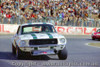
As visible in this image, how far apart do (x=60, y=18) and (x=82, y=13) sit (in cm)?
340

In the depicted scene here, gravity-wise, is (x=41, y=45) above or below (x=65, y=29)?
above

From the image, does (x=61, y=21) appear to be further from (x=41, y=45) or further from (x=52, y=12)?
(x=41, y=45)

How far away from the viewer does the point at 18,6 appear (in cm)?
3098

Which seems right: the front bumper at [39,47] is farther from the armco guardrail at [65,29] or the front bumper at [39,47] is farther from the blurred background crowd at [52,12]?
the armco guardrail at [65,29]

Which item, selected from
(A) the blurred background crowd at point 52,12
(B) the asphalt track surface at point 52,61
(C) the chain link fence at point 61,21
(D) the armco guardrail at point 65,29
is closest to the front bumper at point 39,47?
(B) the asphalt track surface at point 52,61

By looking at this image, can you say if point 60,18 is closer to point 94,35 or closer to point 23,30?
point 94,35

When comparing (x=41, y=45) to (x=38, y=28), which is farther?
(x=38, y=28)

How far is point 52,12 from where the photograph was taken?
33219 millimetres

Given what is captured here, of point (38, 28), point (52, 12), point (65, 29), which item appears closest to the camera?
point (38, 28)

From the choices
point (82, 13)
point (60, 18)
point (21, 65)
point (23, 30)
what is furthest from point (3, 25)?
point (21, 65)

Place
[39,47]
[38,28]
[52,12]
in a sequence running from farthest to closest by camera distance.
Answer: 1. [52,12]
2. [38,28]
3. [39,47]

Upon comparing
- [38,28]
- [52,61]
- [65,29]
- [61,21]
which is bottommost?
[65,29]

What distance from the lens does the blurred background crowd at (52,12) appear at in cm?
3098

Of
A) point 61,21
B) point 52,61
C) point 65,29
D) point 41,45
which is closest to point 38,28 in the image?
point 41,45
